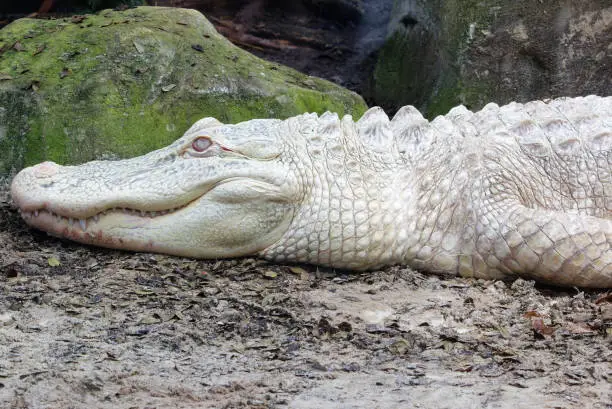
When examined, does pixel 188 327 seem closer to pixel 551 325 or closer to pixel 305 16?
pixel 551 325

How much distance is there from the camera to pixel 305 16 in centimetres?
881

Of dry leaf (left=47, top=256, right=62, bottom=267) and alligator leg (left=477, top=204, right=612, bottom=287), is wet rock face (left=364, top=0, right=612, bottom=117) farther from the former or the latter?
dry leaf (left=47, top=256, right=62, bottom=267)

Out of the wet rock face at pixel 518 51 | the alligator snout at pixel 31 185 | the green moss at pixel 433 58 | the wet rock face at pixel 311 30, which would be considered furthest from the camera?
the wet rock face at pixel 311 30

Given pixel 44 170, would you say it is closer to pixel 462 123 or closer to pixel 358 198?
pixel 358 198

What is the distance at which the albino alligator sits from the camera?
4352 mm

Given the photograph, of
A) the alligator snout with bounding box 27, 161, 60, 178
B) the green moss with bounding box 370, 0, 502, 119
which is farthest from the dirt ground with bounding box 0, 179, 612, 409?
the green moss with bounding box 370, 0, 502, 119

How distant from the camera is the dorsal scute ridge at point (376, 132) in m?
4.68

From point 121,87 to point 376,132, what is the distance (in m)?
1.86

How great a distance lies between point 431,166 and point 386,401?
206 cm

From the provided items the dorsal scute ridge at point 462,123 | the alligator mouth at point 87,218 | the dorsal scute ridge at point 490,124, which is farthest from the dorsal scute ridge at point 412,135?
the alligator mouth at point 87,218

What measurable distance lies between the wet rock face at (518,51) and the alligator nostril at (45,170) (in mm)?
3356

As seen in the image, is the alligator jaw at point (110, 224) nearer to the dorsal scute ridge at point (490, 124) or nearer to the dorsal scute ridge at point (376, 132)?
the dorsal scute ridge at point (376, 132)

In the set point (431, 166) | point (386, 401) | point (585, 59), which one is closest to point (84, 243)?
point (431, 166)

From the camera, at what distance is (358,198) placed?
4469mm
